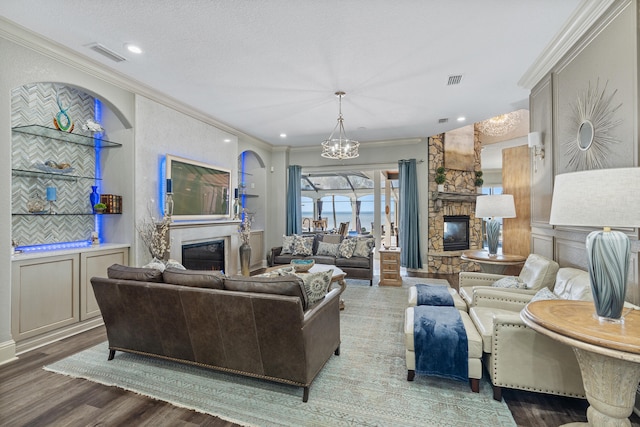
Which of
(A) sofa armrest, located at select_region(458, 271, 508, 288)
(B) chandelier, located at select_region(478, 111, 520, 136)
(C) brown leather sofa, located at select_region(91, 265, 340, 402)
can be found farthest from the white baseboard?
(B) chandelier, located at select_region(478, 111, 520, 136)

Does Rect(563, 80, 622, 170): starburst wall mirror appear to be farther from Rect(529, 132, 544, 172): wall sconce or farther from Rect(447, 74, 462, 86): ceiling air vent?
Rect(447, 74, 462, 86): ceiling air vent

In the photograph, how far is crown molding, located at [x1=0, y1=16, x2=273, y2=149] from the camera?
2592 millimetres

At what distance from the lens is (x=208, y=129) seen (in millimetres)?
5133

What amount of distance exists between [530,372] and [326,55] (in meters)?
3.20

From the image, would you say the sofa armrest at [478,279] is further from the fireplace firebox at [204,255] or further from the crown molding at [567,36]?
the fireplace firebox at [204,255]

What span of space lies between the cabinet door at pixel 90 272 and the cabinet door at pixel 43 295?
0.18 ft

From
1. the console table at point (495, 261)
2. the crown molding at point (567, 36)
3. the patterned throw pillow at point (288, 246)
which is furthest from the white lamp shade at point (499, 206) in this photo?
the patterned throw pillow at point (288, 246)

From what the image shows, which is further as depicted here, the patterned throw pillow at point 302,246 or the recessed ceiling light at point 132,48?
the patterned throw pillow at point 302,246

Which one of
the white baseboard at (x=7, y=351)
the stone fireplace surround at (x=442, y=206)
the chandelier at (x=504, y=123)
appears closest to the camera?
the white baseboard at (x=7, y=351)

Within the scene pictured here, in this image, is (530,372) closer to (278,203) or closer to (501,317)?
(501,317)

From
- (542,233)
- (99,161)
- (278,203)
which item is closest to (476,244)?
(542,233)

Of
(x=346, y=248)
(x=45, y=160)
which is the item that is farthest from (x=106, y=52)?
(x=346, y=248)

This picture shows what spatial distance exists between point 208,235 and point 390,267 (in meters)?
3.20

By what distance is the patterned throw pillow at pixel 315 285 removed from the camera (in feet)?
7.43
